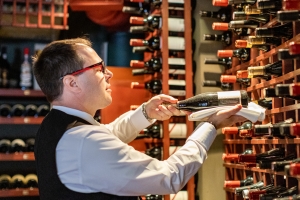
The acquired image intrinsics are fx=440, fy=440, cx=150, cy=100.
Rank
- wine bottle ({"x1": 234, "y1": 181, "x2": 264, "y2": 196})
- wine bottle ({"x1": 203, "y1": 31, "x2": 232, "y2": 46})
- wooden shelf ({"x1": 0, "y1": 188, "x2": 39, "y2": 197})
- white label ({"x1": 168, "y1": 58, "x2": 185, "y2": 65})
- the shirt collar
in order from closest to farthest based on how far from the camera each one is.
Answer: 1. the shirt collar
2. wine bottle ({"x1": 234, "y1": 181, "x2": 264, "y2": 196})
3. wine bottle ({"x1": 203, "y1": 31, "x2": 232, "y2": 46})
4. white label ({"x1": 168, "y1": 58, "x2": 185, "y2": 65})
5. wooden shelf ({"x1": 0, "y1": 188, "x2": 39, "y2": 197})

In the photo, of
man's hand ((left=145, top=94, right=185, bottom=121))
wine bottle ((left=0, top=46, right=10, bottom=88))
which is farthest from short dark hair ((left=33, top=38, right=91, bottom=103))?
wine bottle ((left=0, top=46, right=10, bottom=88))

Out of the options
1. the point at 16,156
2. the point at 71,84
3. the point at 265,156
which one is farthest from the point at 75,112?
the point at 16,156

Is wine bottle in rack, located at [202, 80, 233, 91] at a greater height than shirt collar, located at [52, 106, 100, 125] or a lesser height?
greater

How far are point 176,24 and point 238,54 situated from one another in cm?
42

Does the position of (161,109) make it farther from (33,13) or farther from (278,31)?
(33,13)

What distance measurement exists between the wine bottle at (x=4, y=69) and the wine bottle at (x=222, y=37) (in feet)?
4.07

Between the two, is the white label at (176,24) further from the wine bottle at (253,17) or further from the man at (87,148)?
the man at (87,148)

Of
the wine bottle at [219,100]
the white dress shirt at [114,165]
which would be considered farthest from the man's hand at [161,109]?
the white dress shirt at [114,165]

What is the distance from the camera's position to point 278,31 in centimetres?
155

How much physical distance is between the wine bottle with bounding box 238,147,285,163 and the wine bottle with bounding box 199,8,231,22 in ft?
2.56

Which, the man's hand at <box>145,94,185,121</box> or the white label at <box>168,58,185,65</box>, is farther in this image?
the white label at <box>168,58,185,65</box>

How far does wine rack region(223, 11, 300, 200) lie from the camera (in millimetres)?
1471

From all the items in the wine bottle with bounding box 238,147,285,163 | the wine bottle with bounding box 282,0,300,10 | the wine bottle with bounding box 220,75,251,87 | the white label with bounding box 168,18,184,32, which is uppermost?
the white label with bounding box 168,18,184,32

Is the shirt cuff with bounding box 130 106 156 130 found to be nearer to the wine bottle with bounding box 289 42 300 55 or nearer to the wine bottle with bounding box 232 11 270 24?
the wine bottle with bounding box 232 11 270 24
